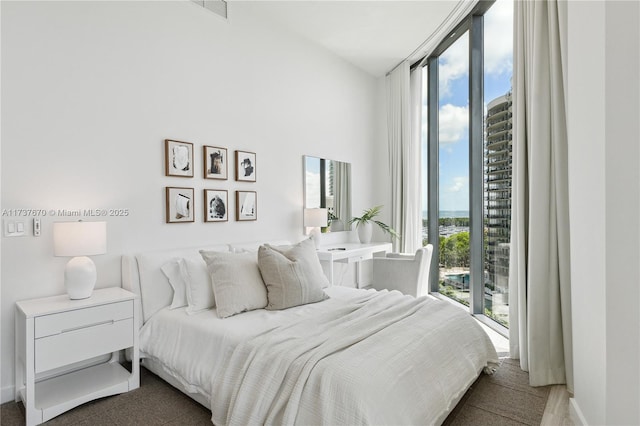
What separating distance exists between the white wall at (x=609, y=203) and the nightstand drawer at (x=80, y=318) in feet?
8.56

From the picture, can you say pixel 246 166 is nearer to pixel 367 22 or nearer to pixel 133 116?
pixel 133 116

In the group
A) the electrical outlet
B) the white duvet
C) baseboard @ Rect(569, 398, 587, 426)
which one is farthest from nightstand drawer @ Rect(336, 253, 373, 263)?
the electrical outlet

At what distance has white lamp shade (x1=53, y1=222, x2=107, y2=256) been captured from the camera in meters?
2.22

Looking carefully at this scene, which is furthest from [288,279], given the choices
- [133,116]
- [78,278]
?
[133,116]

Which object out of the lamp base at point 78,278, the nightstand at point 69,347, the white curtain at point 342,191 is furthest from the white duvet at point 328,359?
the white curtain at point 342,191

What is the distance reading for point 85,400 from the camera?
218cm

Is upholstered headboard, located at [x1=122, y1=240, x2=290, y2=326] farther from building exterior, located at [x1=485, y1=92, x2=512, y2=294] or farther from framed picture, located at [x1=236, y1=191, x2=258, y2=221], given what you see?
A: building exterior, located at [x1=485, y1=92, x2=512, y2=294]

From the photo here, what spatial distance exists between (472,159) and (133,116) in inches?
127

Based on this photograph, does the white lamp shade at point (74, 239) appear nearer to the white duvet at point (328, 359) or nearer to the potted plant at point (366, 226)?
the white duvet at point (328, 359)

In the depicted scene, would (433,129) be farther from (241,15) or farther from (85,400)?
(85,400)

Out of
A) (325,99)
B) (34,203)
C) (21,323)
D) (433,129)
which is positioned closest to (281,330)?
(21,323)

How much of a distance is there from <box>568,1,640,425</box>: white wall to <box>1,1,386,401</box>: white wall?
273cm

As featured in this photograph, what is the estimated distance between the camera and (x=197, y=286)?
2.60m

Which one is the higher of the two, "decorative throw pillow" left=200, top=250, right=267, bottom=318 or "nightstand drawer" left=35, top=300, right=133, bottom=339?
"decorative throw pillow" left=200, top=250, right=267, bottom=318
